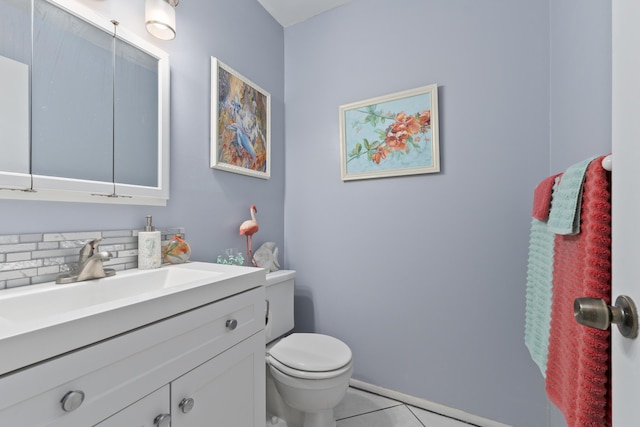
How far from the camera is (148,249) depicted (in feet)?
3.67

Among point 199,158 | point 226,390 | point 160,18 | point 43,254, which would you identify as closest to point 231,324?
point 226,390

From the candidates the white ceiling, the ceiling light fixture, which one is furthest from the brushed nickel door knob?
the white ceiling

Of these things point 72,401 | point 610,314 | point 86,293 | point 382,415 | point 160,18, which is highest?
point 160,18

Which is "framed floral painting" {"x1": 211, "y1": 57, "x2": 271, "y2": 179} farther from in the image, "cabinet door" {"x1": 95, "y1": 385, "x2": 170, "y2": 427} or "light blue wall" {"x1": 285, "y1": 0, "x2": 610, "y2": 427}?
"cabinet door" {"x1": 95, "y1": 385, "x2": 170, "y2": 427}

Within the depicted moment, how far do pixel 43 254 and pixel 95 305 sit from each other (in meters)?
0.36

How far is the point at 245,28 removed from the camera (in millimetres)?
1749

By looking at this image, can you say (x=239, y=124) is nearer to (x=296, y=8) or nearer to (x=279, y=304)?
(x=296, y=8)

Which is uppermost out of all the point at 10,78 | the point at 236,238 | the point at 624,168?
the point at 10,78

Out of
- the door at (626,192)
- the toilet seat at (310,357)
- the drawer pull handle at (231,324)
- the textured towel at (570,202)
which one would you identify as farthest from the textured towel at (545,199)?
the drawer pull handle at (231,324)

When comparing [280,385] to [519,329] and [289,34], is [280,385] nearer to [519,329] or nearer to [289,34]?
[519,329]

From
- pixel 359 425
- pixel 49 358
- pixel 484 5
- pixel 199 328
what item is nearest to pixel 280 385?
pixel 359 425

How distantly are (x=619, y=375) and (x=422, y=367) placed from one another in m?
1.36

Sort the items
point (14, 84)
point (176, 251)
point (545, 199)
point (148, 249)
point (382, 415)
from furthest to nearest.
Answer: point (382, 415)
point (176, 251)
point (148, 249)
point (545, 199)
point (14, 84)

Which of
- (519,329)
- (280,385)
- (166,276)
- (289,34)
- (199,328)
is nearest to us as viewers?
(199,328)
